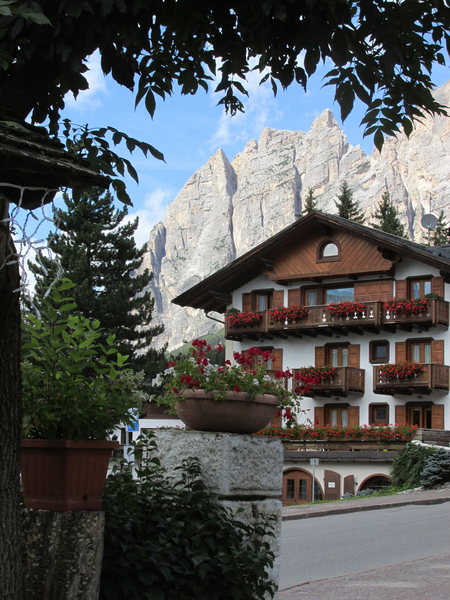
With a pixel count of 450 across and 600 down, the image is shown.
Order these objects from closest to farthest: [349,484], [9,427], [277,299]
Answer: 1. [9,427]
2. [349,484]
3. [277,299]

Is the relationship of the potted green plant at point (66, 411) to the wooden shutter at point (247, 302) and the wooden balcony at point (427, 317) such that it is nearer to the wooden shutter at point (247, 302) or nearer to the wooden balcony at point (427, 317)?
the wooden balcony at point (427, 317)

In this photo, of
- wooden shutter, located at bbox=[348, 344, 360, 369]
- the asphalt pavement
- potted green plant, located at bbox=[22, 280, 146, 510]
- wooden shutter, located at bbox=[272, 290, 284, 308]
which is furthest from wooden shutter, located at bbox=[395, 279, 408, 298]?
potted green plant, located at bbox=[22, 280, 146, 510]

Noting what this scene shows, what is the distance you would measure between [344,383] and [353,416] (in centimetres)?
202

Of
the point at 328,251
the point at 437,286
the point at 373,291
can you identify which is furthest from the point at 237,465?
the point at 328,251

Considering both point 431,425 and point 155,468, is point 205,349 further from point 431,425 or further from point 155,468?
point 431,425

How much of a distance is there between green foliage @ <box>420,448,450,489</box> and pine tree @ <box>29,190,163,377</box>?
21478 mm

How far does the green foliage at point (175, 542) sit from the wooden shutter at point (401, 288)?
1364 inches

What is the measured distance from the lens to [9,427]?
4.28 m

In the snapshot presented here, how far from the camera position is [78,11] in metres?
4.24

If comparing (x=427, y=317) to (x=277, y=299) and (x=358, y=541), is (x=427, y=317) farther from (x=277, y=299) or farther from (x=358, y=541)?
(x=358, y=541)

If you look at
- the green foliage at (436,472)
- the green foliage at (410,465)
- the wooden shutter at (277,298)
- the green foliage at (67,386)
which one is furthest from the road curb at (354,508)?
the wooden shutter at (277,298)

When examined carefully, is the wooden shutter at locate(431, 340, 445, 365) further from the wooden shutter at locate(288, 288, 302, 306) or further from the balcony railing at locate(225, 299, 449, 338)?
the wooden shutter at locate(288, 288, 302, 306)

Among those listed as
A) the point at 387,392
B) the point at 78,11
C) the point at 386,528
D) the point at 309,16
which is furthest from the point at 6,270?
the point at 387,392

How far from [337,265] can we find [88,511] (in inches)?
1468
